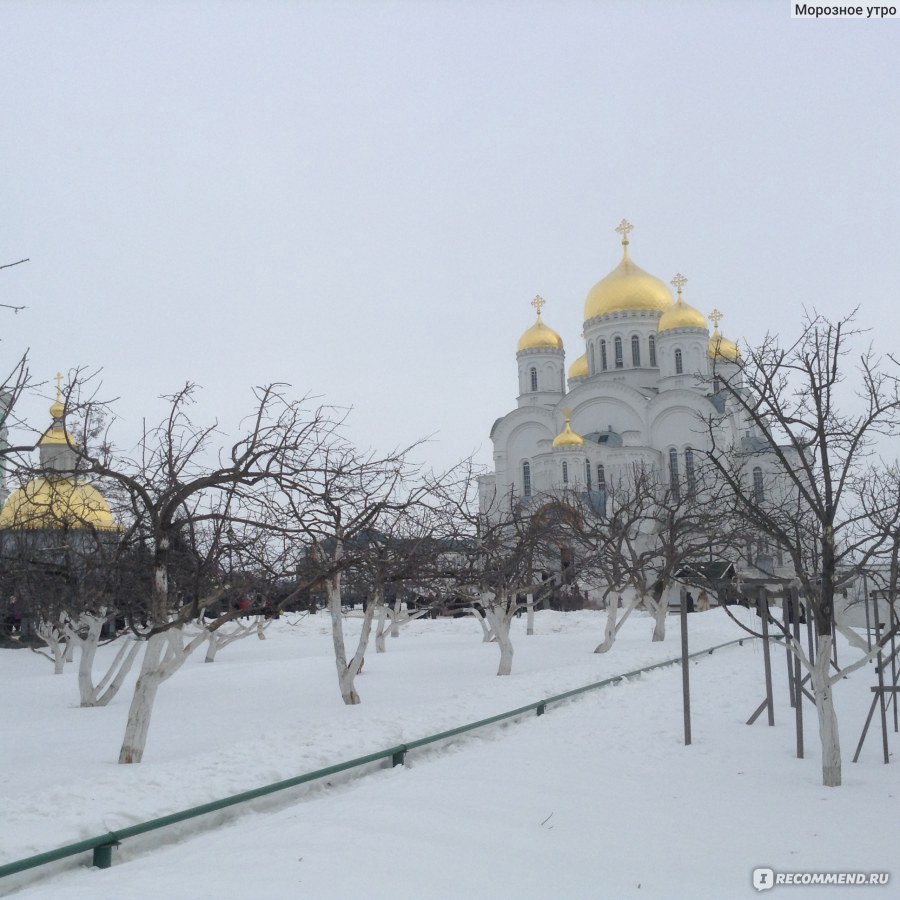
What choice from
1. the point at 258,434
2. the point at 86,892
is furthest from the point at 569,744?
the point at 86,892

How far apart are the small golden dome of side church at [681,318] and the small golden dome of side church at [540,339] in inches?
271

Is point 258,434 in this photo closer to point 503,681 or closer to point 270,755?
point 270,755

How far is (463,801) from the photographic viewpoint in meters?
7.79

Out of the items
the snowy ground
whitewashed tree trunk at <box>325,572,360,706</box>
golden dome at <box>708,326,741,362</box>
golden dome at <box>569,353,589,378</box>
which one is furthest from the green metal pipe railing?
golden dome at <box>569,353,589,378</box>

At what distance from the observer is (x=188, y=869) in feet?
19.9

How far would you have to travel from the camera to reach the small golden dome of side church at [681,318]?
172 ft

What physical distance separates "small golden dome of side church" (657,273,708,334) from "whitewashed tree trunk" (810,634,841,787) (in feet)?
150

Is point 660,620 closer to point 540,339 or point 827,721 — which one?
point 827,721

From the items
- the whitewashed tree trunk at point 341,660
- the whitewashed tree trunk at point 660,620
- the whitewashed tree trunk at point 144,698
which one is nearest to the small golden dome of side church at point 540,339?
the whitewashed tree trunk at point 660,620

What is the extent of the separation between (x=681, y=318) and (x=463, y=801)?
157 ft

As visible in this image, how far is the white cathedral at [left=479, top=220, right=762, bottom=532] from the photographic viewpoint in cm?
5009

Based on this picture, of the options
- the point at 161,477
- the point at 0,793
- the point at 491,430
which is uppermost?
the point at 491,430

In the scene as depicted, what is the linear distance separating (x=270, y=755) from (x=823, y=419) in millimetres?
A: 6235

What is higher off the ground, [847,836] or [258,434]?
[258,434]
